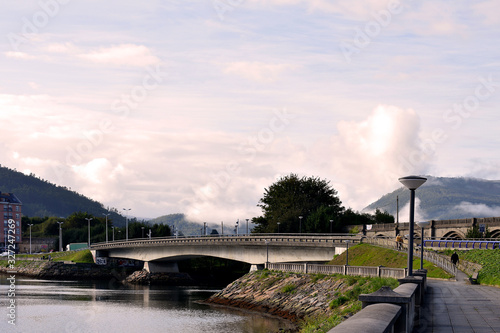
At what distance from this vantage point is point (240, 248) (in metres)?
102

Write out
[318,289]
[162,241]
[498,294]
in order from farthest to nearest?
[162,241]
[318,289]
[498,294]

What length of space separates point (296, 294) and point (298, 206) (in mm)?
83865

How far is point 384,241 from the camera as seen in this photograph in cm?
8469

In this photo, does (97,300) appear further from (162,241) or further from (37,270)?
(37,270)

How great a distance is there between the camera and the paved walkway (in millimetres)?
19188

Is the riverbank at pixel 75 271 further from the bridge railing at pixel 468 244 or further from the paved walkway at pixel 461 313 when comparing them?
the paved walkway at pixel 461 313

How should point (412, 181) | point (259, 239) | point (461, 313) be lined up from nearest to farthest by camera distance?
point (461, 313) → point (412, 181) → point (259, 239)

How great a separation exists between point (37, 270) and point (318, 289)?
321 feet

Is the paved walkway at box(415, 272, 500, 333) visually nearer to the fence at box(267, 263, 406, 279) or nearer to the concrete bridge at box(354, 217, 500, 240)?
the fence at box(267, 263, 406, 279)

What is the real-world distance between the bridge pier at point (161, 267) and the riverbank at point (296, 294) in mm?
48154

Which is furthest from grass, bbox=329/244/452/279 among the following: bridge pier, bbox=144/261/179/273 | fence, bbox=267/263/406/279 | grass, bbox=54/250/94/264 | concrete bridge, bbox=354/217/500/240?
grass, bbox=54/250/94/264

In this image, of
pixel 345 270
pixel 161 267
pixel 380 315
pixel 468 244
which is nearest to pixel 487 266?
pixel 345 270

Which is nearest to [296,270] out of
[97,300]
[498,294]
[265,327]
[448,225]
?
[265,327]

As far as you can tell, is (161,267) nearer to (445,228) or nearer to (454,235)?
(445,228)
